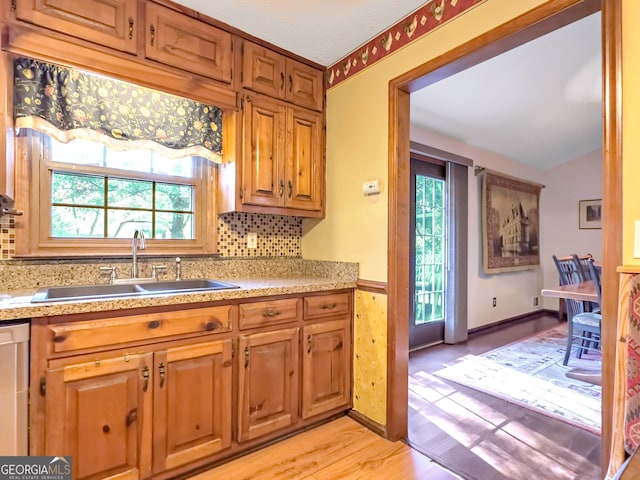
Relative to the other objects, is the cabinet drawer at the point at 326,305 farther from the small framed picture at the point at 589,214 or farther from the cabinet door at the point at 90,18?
the small framed picture at the point at 589,214

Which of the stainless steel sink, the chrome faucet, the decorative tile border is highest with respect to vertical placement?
the decorative tile border

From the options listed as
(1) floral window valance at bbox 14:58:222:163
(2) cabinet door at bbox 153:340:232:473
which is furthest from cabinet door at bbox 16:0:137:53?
(2) cabinet door at bbox 153:340:232:473

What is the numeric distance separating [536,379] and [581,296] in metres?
0.79

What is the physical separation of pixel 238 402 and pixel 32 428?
0.83 metres

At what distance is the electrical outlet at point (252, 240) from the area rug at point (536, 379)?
192cm

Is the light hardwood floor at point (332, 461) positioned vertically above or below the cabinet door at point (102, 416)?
below

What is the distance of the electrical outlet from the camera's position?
245 cm

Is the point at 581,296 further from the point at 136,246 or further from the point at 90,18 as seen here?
the point at 90,18

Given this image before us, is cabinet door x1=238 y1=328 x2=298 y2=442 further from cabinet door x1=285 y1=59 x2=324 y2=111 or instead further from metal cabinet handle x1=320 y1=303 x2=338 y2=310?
cabinet door x1=285 y1=59 x2=324 y2=111

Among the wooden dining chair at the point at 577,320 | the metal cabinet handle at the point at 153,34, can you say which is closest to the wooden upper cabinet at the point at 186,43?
the metal cabinet handle at the point at 153,34

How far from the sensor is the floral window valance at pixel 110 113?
1.62m

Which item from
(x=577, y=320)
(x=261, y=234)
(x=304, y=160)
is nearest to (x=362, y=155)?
(x=304, y=160)

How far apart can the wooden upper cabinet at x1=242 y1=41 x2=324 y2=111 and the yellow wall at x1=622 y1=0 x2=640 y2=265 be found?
170 cm

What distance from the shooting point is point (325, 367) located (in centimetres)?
211
